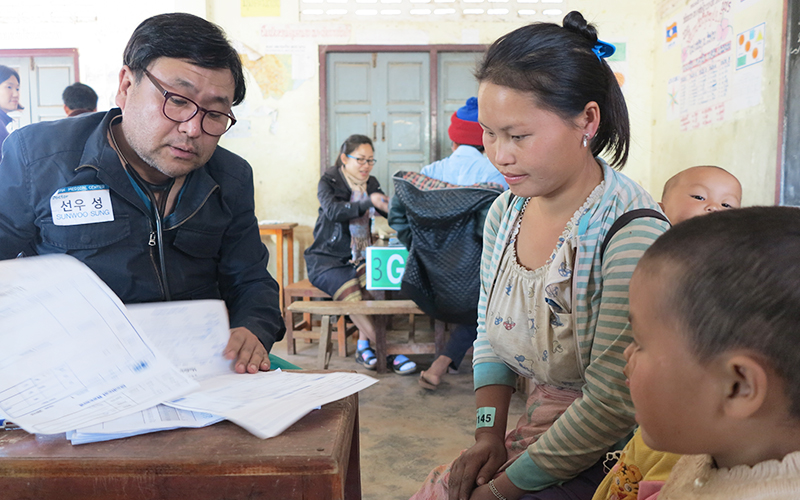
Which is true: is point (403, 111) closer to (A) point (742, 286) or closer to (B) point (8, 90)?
(B) point (8, 90)

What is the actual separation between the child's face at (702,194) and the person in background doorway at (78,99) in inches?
140

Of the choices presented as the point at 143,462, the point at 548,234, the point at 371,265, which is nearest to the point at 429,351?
the point at 371,265

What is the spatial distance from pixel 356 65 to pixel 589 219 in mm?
4291

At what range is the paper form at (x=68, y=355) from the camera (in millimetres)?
676

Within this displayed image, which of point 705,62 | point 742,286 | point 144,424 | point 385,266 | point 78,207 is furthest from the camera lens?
point 705,62

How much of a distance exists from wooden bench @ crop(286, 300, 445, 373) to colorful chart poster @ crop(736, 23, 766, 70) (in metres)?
2.32

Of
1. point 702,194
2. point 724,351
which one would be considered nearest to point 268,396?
point 724,351

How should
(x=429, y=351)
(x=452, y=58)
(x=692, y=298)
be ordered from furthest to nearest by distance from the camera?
(x=452, y=58) < (x=429, y=351) < (x=692, y=298)

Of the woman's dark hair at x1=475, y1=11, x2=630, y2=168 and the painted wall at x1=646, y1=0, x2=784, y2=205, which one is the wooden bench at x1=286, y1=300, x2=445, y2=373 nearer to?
the painted wall at x1=646, y1=0, x2=784, y2=205

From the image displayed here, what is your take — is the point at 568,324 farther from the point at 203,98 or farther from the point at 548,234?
the point at 203,98

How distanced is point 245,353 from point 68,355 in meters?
0.28

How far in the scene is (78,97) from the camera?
3.69 meters

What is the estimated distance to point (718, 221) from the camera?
0.56 metres

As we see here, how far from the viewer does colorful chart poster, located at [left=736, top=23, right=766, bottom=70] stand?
3.12 meters
